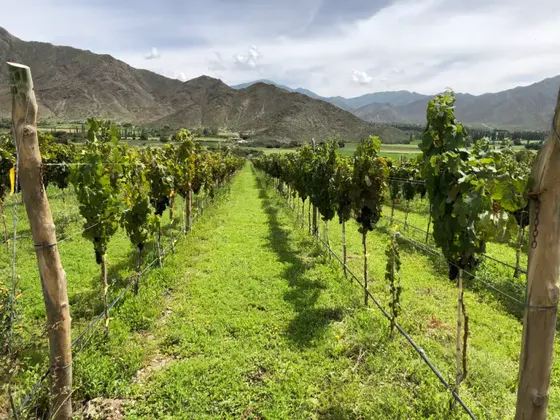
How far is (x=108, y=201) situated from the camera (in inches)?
269

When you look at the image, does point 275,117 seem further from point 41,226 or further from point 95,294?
point 41,226

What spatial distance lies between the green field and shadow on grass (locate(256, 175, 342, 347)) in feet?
0.12

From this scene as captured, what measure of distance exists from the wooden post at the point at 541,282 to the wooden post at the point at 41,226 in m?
4.24

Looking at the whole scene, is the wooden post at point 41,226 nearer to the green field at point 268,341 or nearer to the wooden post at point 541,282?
the green field at point 268,341

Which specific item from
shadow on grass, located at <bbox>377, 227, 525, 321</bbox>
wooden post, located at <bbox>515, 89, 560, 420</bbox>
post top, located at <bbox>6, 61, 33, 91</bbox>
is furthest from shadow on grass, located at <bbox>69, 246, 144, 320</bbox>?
shadow on grass, located at <bbox>377, 227, 525, 321</bbox>

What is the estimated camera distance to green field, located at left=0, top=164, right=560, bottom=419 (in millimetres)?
5098

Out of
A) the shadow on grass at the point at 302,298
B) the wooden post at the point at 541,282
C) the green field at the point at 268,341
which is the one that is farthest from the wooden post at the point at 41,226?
the wooden post at the point at 541,282

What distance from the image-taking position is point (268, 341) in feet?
22.1

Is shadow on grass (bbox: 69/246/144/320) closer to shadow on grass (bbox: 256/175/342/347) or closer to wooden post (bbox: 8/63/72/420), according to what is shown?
wooden post (bbox: 8/63/72/420)

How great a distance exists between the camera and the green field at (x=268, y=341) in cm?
510

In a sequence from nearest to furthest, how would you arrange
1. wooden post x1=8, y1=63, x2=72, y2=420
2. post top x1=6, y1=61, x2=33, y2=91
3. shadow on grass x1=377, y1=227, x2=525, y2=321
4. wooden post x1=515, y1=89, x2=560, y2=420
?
wooden post x1=515, y1=89, x2=560, y2=420
post top x1=6, y1=61, x2=33, y2=91
wooden post x1=8, y1=63, x2=72, y2=420
shadow on grass x1=377, y1=227, x2=525, y2=321

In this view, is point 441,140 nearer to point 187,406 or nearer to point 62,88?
point 187,406

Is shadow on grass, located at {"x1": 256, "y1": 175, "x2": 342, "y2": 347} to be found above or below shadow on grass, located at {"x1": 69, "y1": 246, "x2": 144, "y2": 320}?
below

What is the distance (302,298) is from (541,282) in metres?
6.33
